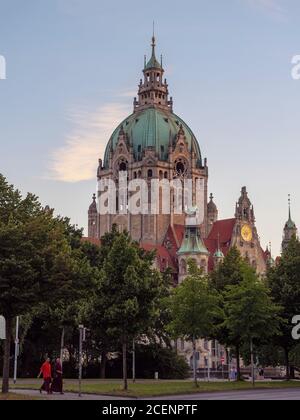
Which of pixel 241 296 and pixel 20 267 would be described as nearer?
pixel 20 267

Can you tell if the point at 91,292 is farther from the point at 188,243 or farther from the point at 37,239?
the point at 188,243

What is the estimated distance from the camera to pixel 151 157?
15812 cm

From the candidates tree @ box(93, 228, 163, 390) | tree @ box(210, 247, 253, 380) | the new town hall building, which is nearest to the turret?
the new town hall building

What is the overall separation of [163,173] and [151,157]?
421cm

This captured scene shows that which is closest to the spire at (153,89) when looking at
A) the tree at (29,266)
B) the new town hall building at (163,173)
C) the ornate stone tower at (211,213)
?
the new town hall building at (163,173)

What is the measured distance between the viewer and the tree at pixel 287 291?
68000 millimetres

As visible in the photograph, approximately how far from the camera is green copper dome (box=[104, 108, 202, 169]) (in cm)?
16212

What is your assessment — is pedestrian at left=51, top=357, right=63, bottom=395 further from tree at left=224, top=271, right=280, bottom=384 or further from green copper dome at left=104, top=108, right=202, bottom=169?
green copper dome at left=104, top=108, right=202, bottom=169

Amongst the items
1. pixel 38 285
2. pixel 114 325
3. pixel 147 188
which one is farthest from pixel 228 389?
pixel 147 188

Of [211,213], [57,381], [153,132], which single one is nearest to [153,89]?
[153,132]

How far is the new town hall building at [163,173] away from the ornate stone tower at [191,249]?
22.2ft

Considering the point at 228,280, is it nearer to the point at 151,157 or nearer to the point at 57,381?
the point at 57,381

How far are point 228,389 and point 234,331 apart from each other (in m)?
11.2
